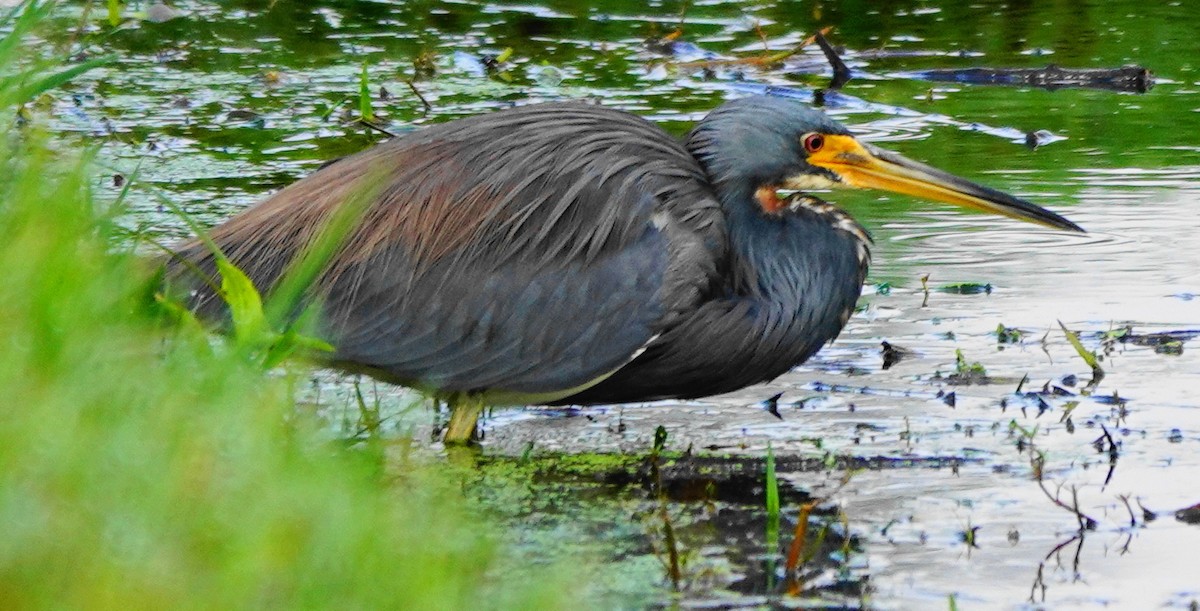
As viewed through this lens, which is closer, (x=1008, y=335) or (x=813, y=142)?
(x=813, y=142)

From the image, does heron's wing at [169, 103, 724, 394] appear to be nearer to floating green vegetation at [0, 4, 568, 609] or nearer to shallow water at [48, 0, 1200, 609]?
shallow water at [48, 0, 1200, 609]

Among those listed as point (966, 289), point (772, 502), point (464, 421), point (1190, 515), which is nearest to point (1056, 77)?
point (966, 289)

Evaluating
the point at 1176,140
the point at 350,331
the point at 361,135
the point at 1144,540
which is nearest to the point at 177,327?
the point at 350,331

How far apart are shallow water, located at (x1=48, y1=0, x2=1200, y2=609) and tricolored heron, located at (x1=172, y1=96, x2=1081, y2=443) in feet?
0.86

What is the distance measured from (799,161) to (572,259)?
0.78 meters

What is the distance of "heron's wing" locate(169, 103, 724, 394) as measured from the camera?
17.2ft

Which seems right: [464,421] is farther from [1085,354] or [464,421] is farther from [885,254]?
[885,254]

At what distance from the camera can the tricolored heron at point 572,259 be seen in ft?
17.3

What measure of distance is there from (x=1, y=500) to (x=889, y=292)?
4.49 metres

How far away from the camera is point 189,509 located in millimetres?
2916

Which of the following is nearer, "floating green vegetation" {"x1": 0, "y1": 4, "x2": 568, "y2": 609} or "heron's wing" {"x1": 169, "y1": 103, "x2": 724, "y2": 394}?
"floating green vegetation" {"x1": 0, "y1": 4, "x2": 568, "y2": 609}

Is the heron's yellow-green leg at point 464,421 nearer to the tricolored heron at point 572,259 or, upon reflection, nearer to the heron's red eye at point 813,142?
the tricolored heron at point 572,259

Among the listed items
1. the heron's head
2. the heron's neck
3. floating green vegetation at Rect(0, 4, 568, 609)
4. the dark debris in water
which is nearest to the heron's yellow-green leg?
the heron's neck

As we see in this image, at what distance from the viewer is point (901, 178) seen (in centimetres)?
577
